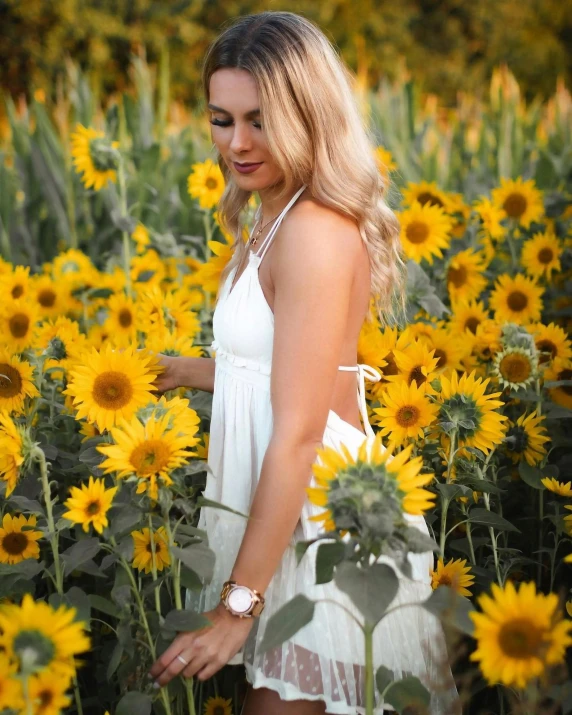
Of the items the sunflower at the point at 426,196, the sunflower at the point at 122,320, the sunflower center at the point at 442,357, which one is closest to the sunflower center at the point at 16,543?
the sunflower at the point at 122,320

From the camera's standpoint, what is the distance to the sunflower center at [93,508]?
4.66 ft

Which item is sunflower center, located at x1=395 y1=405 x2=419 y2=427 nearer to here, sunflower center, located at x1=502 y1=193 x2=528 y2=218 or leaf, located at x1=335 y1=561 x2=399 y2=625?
leaf, located at x1=335 y1=561 x2=399 y2=625

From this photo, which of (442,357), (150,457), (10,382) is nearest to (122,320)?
(10,382)

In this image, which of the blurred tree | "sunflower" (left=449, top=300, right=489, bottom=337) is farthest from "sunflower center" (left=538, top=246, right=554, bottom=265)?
the blurred tree

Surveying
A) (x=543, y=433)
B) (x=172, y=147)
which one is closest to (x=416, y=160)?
(x=172, y=147)

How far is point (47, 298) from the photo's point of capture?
8.89ft

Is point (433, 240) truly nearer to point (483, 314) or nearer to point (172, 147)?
point (483, 314)

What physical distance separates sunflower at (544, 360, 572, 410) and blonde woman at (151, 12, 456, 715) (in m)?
0.60

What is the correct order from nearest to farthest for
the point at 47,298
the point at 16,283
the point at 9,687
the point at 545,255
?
the point at 9,687 → the point at 16,283 → the point at 47,298 → the point at 545,255

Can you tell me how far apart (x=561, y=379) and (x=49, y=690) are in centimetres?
147

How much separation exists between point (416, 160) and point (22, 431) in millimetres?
3390

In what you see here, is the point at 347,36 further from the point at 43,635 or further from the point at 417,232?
the point at 43,635

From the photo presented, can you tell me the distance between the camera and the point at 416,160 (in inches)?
178

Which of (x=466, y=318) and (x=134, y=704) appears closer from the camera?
(x=134, y=704)
